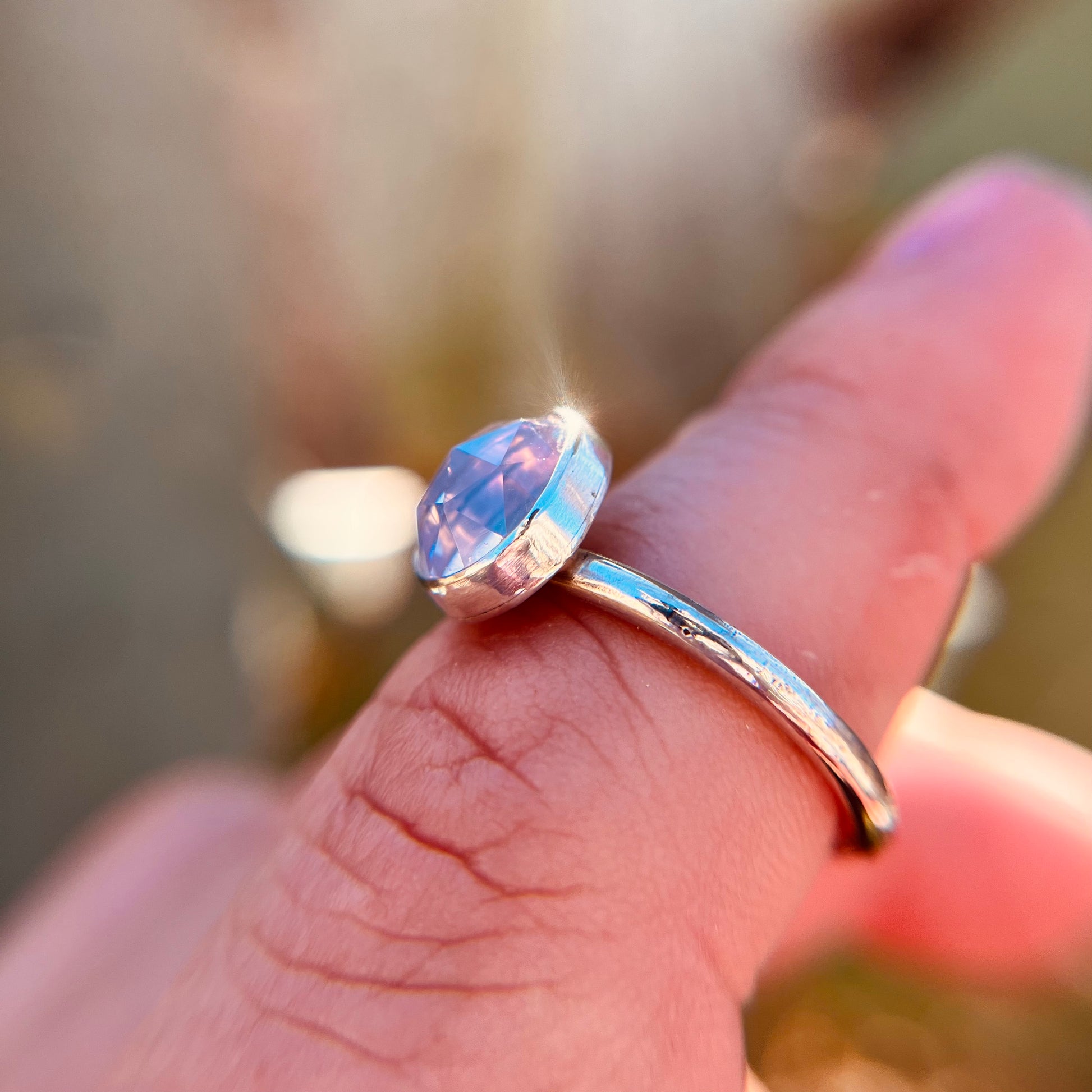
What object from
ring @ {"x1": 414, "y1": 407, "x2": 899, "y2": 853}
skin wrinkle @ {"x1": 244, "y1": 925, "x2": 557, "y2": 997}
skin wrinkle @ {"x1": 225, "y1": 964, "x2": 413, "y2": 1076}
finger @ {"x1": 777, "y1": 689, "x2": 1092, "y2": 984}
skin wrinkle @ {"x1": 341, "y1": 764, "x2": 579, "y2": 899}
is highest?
ring @ {"x1": 414, "y1": 407, "x2": 899, "y2": 853}

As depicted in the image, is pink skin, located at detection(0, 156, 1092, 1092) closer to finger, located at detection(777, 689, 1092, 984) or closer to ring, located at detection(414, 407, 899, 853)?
ring, located at detection(414, 407, 899, 853)

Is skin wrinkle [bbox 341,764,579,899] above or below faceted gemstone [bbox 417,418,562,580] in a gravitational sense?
below

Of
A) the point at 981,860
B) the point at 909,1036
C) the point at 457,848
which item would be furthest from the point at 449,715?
the point at 909,1036

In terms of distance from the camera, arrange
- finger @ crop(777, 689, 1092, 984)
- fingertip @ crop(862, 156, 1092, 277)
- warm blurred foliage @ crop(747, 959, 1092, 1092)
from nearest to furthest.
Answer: fingertip @ crop(862, 156, 1092, 277), finger @ crop(777, 689, 1092, 984), warm blurred foliage @ crop(747, 959, 1092, 1092)

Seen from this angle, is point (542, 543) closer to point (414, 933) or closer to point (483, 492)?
point (483, 492)

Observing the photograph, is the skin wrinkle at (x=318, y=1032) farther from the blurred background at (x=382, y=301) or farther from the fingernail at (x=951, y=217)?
the blurred background at (x=382, y=301)

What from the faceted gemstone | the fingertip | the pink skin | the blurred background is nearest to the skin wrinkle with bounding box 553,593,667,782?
the pink skin

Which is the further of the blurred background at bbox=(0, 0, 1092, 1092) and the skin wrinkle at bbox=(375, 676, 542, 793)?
the blurred background at bbox=(0, 0, 1092, 1092)
